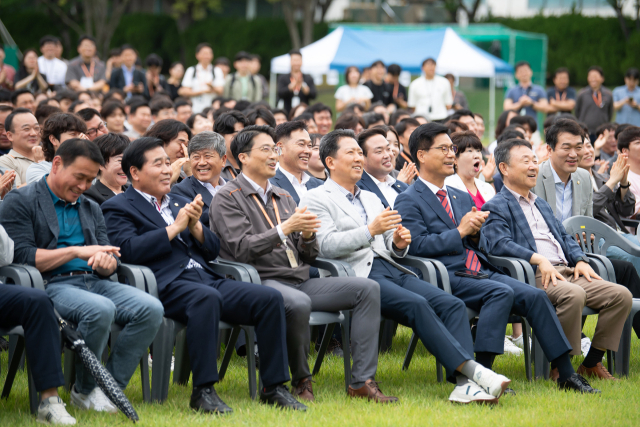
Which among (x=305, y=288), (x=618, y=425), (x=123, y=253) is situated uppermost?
(x=123, y=253)

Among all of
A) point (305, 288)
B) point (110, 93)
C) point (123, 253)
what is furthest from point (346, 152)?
point (110, 93)

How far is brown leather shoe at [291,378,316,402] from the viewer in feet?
14.1

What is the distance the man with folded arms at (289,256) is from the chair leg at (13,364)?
129cm

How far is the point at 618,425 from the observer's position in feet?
13.1

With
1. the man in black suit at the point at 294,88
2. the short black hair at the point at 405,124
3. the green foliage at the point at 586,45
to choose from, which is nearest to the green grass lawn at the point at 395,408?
the short black hair at the point at 405,124

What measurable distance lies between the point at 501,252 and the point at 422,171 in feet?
2.57

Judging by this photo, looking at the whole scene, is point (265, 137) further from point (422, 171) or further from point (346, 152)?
point (422, 171)

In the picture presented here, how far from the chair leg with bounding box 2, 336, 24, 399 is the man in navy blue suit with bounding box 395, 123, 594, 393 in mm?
2493

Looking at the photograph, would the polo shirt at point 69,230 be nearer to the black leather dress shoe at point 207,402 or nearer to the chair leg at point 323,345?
the black leather dress shoe at point 207,402

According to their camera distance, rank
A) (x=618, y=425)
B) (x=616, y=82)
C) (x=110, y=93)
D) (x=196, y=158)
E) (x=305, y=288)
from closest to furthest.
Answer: (x=618, y=425)
(x=305, y=288)
(x=196, y=158)
(x=110, y=93)
(x=616, y=82)

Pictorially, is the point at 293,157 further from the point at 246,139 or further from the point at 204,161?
the point at 246,139

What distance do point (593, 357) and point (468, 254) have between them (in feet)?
3.43

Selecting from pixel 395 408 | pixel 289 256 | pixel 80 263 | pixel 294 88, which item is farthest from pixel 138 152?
pixel 294 88

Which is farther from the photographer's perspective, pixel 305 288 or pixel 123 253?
pixel 305 288
